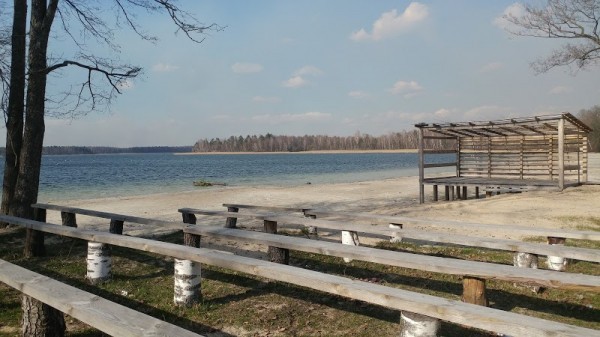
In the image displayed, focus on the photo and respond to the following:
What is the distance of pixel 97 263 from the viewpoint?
203 inches

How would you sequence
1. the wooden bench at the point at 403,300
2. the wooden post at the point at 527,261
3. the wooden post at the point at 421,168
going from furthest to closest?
the wooden post at the point at 421,168 < the wooden post at the point at 527,261 < the wooden bench at the point at 403,300

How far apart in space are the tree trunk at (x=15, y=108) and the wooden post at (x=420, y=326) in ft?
24.8

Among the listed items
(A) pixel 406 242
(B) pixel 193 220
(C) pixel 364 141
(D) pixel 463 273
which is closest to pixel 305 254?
(A) pixel 406 242

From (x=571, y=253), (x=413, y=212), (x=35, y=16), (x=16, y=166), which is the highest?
(x=35, y=16)

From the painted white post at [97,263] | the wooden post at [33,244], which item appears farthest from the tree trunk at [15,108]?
the painted white post at [97,263]

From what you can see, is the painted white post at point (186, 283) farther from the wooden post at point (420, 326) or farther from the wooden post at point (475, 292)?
the wooden post at point (475, 292)

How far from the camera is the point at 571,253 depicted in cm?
422

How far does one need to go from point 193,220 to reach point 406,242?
3.76 metres

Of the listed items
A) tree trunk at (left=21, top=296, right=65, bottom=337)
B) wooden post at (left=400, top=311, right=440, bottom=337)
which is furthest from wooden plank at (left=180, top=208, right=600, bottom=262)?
tree trunk at (left=21, top=296, right=65, bottom=337)

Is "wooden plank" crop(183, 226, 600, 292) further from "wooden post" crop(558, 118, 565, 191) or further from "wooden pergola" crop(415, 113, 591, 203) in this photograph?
"wooden post" crop(558, 118, 565, 191)

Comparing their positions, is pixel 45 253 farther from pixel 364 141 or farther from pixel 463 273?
pixel 364 141

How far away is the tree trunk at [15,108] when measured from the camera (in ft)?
25.4

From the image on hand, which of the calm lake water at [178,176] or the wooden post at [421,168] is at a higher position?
the wooden post at [421,168]

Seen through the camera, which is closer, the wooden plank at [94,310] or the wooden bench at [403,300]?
the wooden bench at [403,300]
